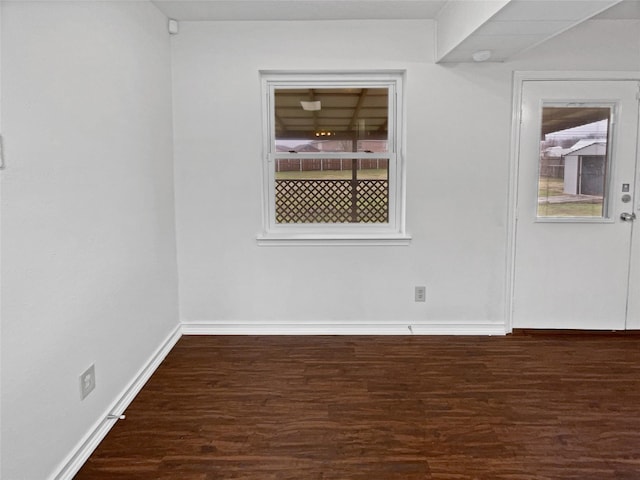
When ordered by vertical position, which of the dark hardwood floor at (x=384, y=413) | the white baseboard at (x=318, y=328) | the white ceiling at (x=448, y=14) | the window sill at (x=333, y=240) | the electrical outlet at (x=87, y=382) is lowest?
the dark hardwood floor at (x=384, y=413)

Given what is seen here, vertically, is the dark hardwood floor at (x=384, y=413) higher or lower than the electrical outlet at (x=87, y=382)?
lower

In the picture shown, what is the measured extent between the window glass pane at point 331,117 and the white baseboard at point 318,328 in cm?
137

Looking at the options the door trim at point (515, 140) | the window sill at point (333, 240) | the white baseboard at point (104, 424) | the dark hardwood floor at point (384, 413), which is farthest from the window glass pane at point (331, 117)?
the white baseboard at point (104, 424)

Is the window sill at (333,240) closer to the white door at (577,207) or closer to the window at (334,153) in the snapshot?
the window at (334,153)

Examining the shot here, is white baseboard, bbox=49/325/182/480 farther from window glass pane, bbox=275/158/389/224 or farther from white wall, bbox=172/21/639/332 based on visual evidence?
window glass pane, bbox=275/158/389/224

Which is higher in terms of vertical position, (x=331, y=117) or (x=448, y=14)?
(x=448, y=14)

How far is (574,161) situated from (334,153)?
71.6 inches

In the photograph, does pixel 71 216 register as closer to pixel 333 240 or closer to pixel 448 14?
pixel 333 240

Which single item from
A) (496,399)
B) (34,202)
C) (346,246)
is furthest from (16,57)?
(496,399)

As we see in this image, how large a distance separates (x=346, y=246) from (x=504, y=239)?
1.20 metres

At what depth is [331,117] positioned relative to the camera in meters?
3.34

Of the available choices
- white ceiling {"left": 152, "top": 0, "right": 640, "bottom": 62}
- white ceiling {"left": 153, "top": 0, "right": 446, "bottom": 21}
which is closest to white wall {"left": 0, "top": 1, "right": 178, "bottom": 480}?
white ceiling {"left": 153, "top": 0, "right": 446, "bottom": 21}

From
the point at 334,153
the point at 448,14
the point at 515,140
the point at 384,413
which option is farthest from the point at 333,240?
the point at 448,14

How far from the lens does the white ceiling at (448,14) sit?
2.22m
